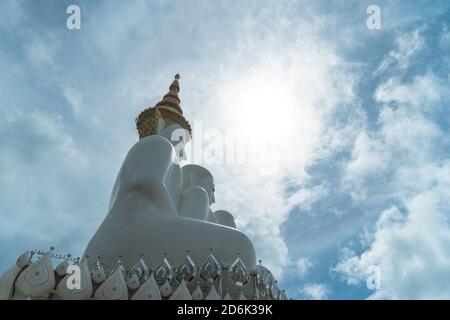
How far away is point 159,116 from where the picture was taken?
19.1 meters

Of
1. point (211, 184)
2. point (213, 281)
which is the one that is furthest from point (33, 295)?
point (211, 184)

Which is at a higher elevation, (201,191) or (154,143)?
(154,143)

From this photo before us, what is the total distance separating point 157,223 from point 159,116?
826 cm

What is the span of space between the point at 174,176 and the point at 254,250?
4160 millimetres

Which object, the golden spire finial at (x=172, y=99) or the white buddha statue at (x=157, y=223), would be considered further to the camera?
the golden spire finial at (x=172, y=99)

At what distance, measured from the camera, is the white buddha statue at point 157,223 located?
11.3 metres

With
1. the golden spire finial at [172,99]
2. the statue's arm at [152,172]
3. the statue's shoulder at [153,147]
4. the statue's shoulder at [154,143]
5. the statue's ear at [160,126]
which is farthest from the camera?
the golden spire finial at [172,99]

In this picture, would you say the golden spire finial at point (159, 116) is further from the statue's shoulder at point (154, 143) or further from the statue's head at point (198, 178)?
the statue's shoulder at point (154, 143)

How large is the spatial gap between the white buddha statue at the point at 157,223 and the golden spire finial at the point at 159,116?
4.75 metres

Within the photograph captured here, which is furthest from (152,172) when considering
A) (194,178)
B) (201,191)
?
(194,178)

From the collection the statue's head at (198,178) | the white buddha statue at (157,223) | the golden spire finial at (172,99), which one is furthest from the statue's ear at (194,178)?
the golden spire finial at (172,99)

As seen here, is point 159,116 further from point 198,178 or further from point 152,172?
point 152,172

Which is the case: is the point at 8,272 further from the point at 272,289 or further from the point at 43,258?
the point at 272,289
